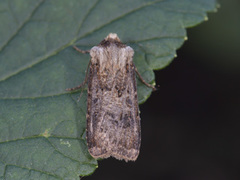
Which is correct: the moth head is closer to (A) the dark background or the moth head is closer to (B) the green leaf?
(B) the green leaf

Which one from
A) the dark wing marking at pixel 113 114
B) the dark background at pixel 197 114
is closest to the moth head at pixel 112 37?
the dark wing marking at pixel 113 114

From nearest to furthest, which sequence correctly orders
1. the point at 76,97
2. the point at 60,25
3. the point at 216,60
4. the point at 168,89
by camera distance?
the point at 76,97
the point at 60,25
the point at 216,60
the point at 168,89

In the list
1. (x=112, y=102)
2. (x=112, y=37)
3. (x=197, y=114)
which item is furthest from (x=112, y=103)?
(x=197, y=114)

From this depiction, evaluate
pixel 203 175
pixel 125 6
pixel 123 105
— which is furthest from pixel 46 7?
pixel 203 175

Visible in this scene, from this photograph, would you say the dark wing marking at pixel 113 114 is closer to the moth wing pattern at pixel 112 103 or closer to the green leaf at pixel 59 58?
the moth wing pattern at pixel 112 103

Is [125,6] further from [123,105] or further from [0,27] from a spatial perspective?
[0,27]

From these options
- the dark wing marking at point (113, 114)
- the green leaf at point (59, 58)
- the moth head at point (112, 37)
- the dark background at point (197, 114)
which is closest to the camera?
the green leaf at point (59, 58)
